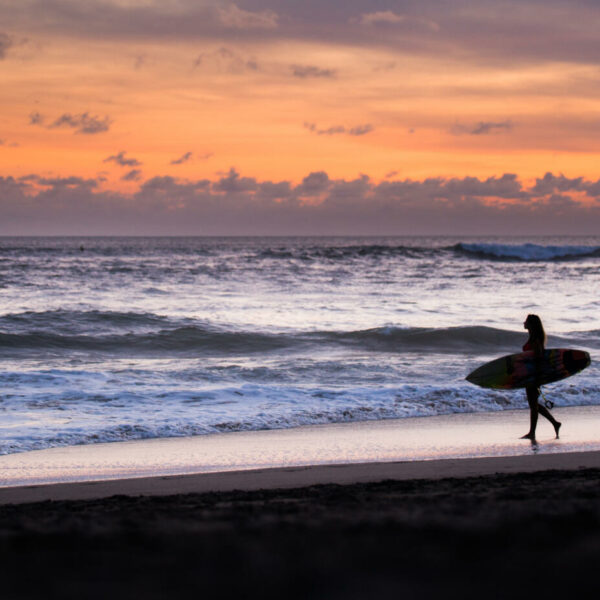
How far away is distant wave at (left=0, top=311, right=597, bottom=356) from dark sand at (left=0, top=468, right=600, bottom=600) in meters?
13.0

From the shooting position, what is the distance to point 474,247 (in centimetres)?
7356

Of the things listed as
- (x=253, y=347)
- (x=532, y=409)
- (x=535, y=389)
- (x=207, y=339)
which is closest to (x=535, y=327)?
(x=535, y=389)

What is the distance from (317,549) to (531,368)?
6113mm

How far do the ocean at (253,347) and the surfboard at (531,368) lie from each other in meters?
1.21

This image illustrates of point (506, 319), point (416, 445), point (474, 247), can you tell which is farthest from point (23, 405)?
point (474, 247)

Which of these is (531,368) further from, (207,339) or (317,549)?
(207,339)

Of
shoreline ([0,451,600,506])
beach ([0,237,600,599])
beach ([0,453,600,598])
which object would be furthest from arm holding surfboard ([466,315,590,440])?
beach ([0,453,600,598])

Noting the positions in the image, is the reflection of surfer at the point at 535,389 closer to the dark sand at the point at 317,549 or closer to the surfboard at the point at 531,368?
the surfboard at the point at 531,368

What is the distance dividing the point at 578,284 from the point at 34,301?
25596mm

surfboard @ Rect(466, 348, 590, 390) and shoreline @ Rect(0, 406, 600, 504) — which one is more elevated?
surfboard @ Rect(466, 348, 590, 390)

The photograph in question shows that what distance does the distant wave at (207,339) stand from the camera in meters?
17.3

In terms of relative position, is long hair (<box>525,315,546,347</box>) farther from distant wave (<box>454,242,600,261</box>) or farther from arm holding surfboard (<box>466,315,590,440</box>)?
distant wave (<box>454,242,600,261</box>)

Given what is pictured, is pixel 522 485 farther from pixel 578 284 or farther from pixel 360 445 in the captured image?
pixel 578 284

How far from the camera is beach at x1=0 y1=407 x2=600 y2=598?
287 cm
